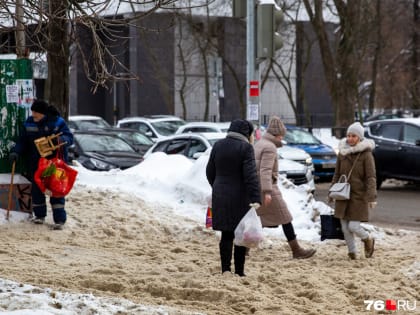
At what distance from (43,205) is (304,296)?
4540 millimetres

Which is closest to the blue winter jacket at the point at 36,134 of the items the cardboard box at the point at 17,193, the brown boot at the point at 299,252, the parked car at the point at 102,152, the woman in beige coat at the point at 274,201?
the cardboard box at the point at 17,193

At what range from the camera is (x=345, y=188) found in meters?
10.6

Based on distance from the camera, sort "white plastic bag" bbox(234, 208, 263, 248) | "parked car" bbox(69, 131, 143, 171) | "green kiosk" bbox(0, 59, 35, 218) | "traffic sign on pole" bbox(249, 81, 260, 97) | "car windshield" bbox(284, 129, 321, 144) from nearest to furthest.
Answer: "white plastic bag" bbox(234, 208, 263, 248), "green kiosk" bbox(0, 59, 35, 218), "traffic sign on pole" bbox(249, 81, 260, 97), "parked car" bbox(69, 131, 143, 171), "car windshield" bbox(284, 129, 321, 144)

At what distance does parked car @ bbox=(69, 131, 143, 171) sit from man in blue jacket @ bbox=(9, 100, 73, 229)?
21.7ft

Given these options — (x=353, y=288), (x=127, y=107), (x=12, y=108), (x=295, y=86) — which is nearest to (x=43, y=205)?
(x=12, y=108)

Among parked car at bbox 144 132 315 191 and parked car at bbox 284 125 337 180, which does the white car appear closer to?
parked car at bbox 144 132 315 191

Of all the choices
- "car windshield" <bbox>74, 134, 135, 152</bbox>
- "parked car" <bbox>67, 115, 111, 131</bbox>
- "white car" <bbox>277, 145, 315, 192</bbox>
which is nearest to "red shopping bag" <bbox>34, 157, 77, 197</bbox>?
"white car" <bbox>277, 145, 315, 192</bbox>

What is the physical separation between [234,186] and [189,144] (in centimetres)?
1082

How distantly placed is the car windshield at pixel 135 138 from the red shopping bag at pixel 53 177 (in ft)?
44.6


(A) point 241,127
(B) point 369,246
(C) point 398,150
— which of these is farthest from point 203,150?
(A) point 241,127

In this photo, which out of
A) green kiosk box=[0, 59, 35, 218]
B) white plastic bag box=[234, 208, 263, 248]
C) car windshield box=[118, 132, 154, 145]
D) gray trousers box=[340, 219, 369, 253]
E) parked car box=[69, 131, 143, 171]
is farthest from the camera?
car windshield box=[118, 132, 154, 145]

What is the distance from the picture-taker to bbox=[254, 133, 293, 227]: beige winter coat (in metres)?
10.7

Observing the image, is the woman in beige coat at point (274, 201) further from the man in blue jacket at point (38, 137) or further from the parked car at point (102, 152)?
the parked car at point (102, 152)

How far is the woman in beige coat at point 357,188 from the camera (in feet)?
34.9
